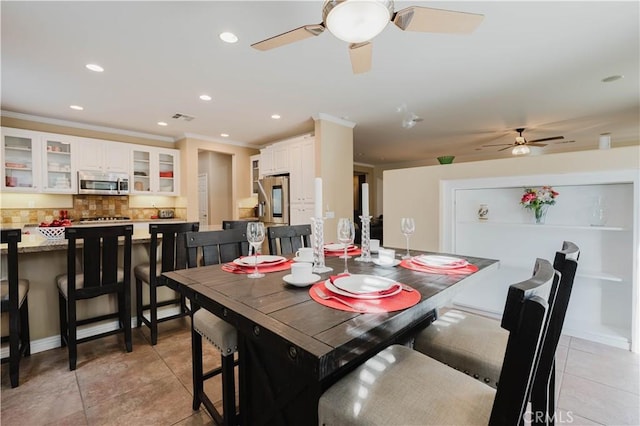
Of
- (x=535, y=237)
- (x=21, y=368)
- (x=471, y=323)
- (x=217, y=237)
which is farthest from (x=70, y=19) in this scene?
(x=535, y=237)

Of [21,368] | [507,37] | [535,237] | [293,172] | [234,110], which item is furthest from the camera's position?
[293,172]

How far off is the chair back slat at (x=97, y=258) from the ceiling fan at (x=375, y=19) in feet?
5.75

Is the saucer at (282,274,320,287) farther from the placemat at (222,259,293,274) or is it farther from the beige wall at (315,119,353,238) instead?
the beige wall at (315,119,353,238)

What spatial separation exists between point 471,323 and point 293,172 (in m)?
3.80

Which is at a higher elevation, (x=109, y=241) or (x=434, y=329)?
(x=109, y=241)

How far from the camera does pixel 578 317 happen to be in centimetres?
250

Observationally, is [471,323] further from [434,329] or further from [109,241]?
[109,241]

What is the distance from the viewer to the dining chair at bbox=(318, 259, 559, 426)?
643mm

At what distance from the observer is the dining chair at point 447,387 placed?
0.64 m

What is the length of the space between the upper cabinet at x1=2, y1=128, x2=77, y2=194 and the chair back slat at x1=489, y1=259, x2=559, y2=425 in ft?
18.3

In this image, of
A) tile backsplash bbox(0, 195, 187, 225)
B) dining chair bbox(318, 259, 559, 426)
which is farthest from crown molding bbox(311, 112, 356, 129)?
dining chair bbox(318, 259, 559, 426)

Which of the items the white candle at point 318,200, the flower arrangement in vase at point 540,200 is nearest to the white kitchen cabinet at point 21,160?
the white candle at point 318,200

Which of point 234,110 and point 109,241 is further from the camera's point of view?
point 234,110

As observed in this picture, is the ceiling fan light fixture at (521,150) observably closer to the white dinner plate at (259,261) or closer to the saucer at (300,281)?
the white dinner plate at (259,261)
